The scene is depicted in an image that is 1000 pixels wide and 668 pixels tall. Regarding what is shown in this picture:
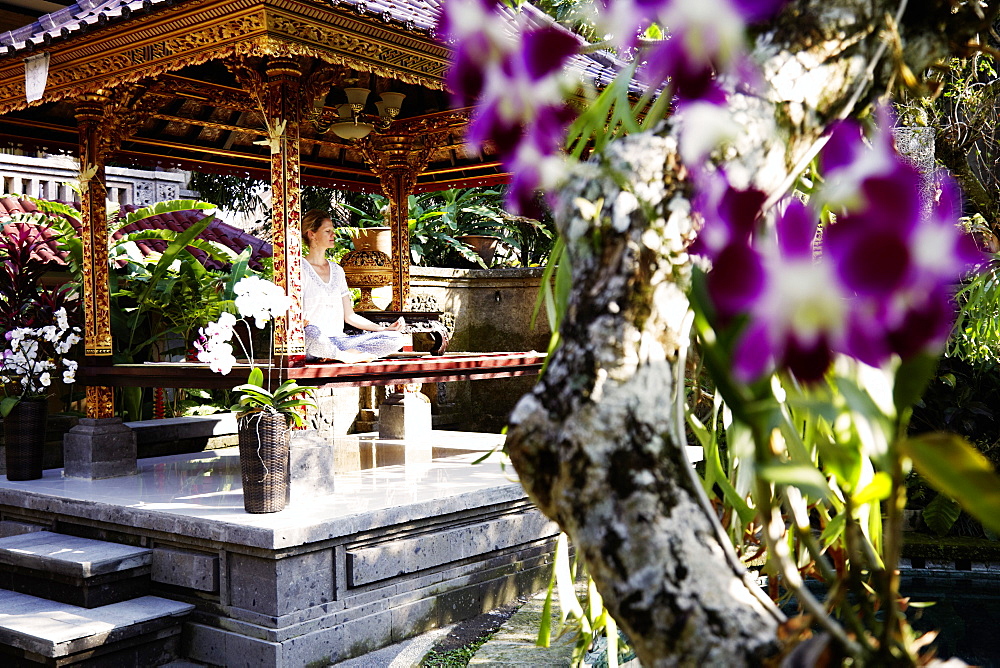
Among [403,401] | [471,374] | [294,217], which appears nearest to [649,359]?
[294,217]

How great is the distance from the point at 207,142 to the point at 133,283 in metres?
1.44

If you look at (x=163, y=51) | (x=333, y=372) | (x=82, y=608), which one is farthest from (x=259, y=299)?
(x=163, y=51)

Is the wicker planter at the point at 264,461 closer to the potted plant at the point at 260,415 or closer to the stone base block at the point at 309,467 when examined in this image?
the potted plant at the point at 260,415

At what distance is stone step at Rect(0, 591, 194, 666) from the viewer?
3807 mm

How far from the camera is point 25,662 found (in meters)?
3.95

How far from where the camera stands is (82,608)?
424cm

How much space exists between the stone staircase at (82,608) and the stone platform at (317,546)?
0.39ft

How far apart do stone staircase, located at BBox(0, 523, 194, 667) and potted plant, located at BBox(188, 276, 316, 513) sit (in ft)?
2.07

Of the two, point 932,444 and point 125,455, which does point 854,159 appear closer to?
point 932,444

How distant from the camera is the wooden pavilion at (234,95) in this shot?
16.4 feet

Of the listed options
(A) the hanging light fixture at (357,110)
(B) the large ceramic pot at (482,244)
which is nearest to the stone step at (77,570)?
(A) the hanging light fixture at (357,110)

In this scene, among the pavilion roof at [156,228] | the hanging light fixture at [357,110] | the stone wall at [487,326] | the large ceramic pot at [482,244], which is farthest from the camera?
the large ceramic pot at [482,244]

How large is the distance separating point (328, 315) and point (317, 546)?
101 inches

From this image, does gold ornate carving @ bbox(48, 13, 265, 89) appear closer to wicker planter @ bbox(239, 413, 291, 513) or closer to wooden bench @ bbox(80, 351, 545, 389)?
wooden bench @ bbox(80, 351, 545, 389)
